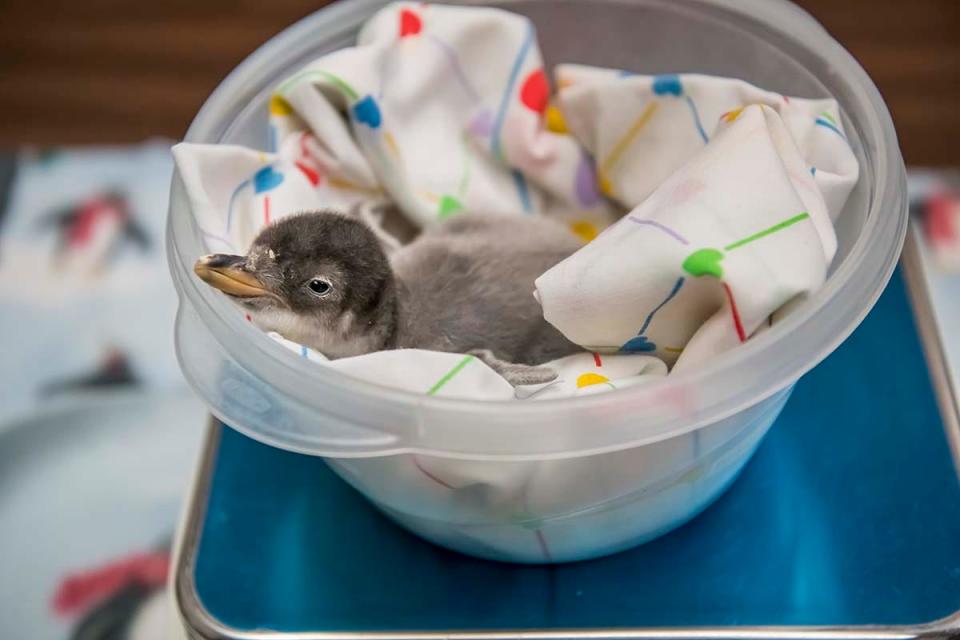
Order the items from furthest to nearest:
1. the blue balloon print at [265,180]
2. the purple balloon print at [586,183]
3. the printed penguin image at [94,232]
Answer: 1. the printed penguin image at [94,232]
2. the purple balloon print at [586,183]
3. the blue balloon print at [265,180]

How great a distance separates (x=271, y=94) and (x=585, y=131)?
240 millimetres

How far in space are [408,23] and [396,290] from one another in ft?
0.80

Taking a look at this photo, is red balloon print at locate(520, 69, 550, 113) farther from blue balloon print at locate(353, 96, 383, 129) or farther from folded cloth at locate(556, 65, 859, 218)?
blue balloon print at locate(353, 96, 383, 129)

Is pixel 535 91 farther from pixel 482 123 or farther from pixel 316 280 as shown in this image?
pixel 316 280

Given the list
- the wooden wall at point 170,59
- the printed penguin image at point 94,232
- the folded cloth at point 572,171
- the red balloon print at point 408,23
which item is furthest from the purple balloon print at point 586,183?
the wooden wall at point 170,59

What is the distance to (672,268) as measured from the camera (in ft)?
1.96

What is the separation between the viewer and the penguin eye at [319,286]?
2.14 feet

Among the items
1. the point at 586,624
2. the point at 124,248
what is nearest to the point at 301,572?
the point at 586,624

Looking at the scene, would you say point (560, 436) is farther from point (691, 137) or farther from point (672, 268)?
point (691, 137)

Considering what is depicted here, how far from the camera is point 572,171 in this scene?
33.2 inches

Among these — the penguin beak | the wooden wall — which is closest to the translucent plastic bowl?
the penguin beak

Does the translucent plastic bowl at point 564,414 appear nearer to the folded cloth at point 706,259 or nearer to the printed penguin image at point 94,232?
the folded cloth at point 706,259

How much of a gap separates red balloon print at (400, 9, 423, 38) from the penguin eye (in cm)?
26

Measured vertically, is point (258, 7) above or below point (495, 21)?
below
